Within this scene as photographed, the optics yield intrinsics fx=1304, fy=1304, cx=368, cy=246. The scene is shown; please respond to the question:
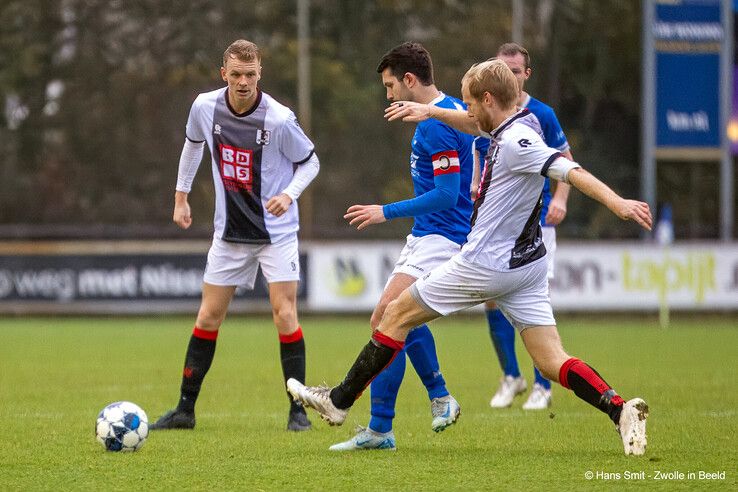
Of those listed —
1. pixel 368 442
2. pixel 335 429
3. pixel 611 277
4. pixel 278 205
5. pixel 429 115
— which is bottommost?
pixel 611 277

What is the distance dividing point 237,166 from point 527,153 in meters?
2.26

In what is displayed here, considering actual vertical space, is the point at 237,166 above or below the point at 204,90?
below

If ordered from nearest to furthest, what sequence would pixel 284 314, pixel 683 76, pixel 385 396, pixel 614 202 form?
pixel 614 202, pixel 385 396, pixel 284 314, pixel 683 76

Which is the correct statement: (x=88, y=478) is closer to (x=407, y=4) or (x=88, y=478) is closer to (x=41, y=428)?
(x=41, y=428)

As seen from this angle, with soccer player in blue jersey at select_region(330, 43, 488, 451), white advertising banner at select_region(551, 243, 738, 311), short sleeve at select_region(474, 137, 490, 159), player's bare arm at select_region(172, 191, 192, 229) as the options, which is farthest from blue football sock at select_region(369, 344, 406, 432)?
white advertising banner at select_region(551, 243, 738, 311)

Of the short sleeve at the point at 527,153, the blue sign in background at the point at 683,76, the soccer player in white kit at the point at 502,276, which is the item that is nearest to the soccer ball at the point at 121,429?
the soccer player in white kit at the point at 502,276

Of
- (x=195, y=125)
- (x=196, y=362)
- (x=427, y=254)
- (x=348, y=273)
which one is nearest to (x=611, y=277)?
(x=348, y=273)

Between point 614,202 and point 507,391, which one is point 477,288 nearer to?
point 614,202

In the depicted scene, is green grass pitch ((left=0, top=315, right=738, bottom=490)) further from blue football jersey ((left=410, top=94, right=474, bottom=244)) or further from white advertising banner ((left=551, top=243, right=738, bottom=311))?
white advertising banner ((left=551, top=243, right=738, bottom=311))

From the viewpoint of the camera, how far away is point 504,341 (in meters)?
9.39

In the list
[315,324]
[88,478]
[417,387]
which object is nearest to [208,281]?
[88,478]

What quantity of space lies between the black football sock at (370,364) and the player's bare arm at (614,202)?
1.22 metres

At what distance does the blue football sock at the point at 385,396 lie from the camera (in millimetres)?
6742

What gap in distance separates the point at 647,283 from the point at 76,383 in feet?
35.0
